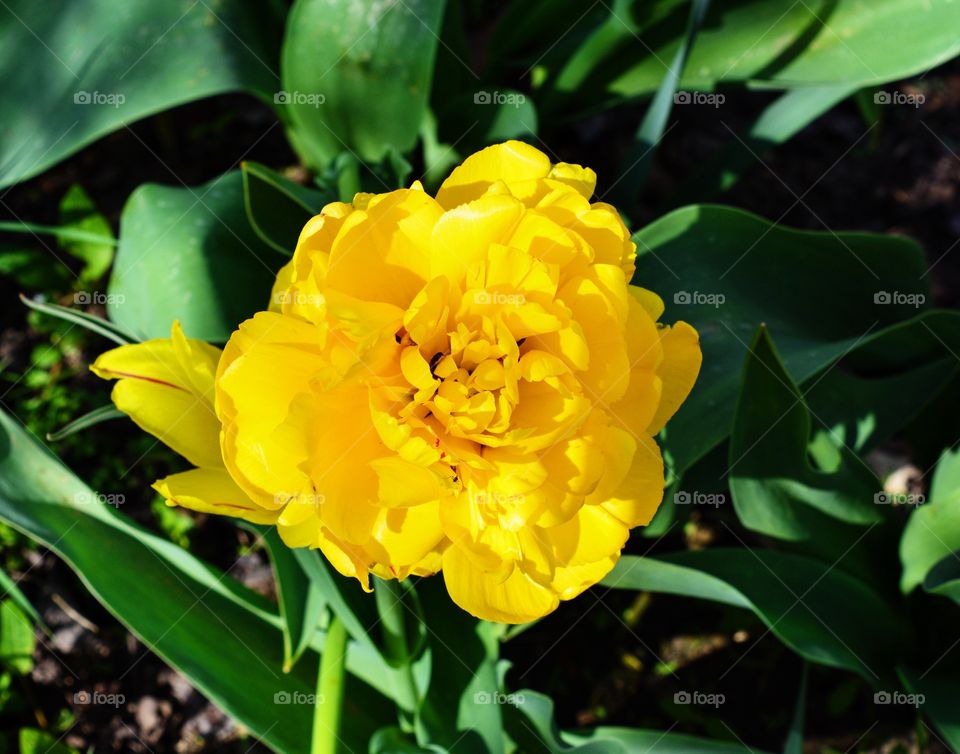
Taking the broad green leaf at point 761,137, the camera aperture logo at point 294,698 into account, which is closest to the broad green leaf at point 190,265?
the camera aperture logo at point 294,698

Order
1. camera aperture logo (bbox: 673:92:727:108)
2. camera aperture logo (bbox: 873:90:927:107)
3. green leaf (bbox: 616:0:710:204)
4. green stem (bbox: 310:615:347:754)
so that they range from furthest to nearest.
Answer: camera aperture logo (bbox: 873:90:927:107) → camera aperture logo (bbox: 673:92:727:108) → green leaf (bbox: 616:0:710:204) → green stem (bbox: 310:615:347:754)

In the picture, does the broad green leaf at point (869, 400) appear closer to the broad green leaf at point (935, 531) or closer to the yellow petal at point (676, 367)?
the broad green leaf at point (935, 531)

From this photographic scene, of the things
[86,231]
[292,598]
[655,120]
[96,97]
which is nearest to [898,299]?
[655,120]

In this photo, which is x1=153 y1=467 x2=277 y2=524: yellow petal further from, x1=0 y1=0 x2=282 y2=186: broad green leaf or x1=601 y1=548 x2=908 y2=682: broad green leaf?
x1=0 y1=0 x2=282 y2=186: broad green leaf

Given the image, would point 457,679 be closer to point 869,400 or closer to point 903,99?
point 869,400

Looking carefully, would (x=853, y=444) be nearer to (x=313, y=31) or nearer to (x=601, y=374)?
(x=601, y=374)

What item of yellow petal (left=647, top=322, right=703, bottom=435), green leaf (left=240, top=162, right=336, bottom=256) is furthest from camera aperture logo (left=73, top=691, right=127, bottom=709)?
yellow petal (left=647, top=322, right=703, bottom=435)
